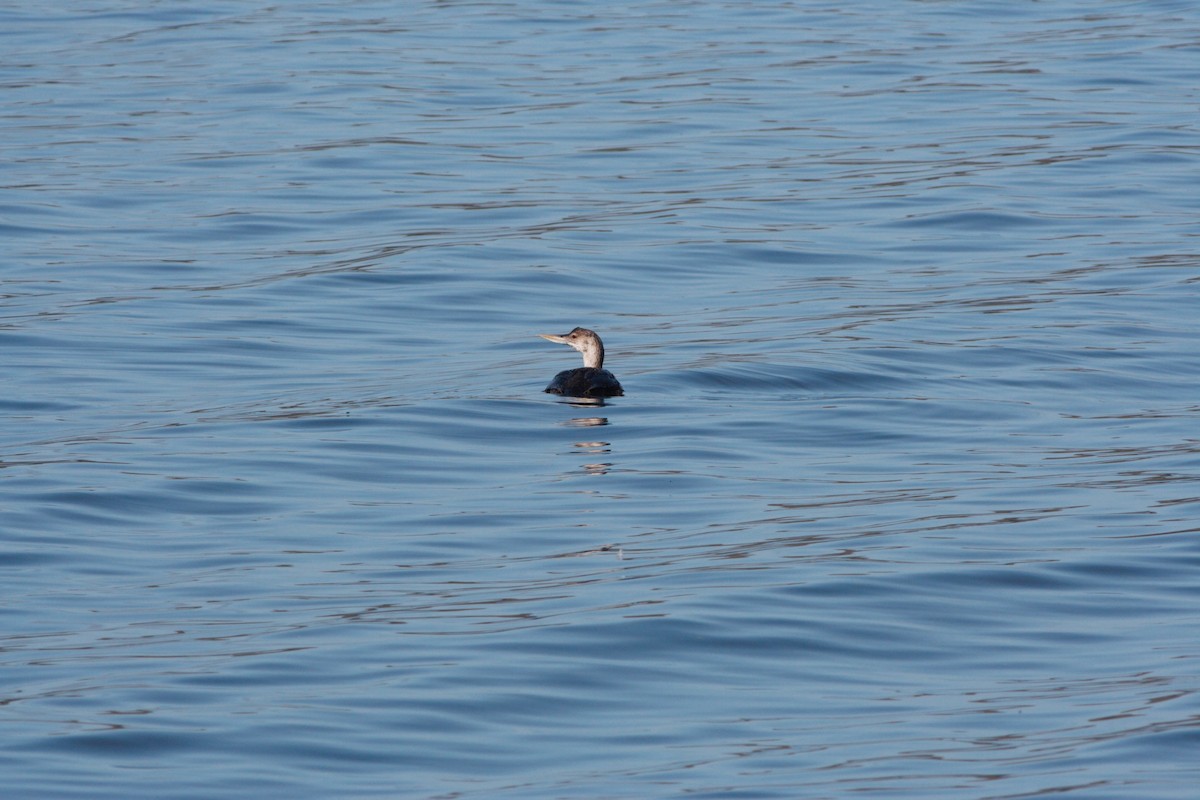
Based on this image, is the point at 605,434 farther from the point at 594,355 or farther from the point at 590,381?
the point at 594,355

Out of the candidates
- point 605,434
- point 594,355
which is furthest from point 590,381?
point 594,355

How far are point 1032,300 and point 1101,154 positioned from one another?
6.92 m

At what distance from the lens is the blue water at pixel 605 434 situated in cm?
704

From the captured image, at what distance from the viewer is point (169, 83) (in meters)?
27.4

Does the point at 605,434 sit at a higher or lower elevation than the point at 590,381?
lower

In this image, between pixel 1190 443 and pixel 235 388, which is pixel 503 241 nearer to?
pixel 235 388

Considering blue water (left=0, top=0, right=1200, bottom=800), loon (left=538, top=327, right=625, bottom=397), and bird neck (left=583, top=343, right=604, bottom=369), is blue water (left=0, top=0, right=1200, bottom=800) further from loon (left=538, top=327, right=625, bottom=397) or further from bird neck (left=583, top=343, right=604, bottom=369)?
bird neck (left=583, top=343, right=604, bottom=369)

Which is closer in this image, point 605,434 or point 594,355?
point 605,434

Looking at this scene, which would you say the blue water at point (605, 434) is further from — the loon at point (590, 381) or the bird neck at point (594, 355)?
the bird neck at point (594, 355)

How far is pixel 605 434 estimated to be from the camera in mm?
12188

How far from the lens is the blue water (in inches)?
277

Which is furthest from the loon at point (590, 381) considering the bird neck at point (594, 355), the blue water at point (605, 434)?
the blue water at point (605, 434)

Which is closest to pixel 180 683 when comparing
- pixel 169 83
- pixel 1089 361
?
pixel 1089 361

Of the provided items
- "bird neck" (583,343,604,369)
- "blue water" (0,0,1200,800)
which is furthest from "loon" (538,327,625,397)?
"blue water" (0,0,1200,800)
